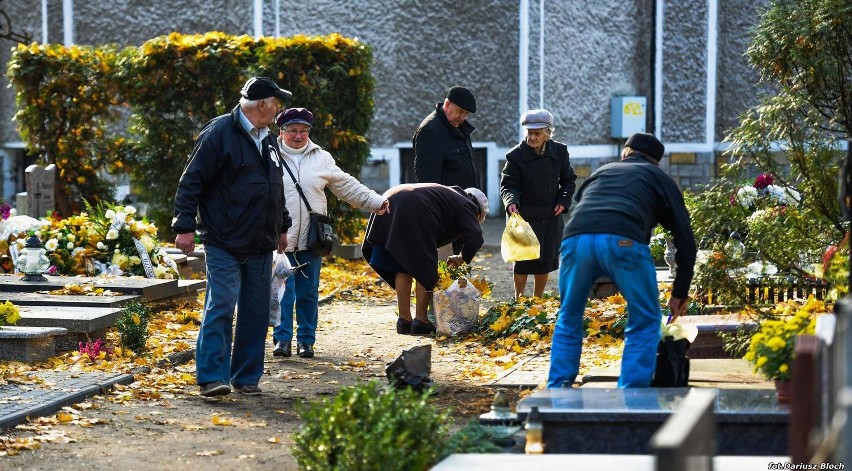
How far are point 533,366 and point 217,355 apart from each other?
2.05 m

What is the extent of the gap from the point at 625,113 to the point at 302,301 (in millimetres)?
14468

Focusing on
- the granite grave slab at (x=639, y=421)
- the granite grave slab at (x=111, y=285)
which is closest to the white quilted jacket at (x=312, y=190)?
the granite grave slab at (x=111, y=285)

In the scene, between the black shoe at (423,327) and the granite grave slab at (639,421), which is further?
the black shoe at (423,327)

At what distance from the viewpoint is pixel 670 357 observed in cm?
668

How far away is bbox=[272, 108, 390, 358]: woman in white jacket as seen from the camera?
29.4 feet

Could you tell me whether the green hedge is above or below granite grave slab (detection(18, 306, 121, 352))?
above

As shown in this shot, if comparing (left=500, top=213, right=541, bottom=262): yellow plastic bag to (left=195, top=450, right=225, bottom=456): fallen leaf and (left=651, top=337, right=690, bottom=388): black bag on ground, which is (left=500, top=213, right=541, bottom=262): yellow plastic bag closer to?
(left=651, top=337, right=690, bottom=388): black bag on ground

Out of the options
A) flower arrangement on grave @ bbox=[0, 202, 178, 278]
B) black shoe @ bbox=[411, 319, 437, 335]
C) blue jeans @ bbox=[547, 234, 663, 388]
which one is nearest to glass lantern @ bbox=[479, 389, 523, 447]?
blue jeans @ bbox=[547, 234, 663, 388]

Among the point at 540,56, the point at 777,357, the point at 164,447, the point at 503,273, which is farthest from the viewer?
the point at 540,56

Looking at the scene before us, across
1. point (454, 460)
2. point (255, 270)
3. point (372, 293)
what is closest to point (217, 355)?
point (255, 270)

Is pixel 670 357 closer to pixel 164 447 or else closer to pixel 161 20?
pixel 164 447

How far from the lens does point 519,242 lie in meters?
10.4

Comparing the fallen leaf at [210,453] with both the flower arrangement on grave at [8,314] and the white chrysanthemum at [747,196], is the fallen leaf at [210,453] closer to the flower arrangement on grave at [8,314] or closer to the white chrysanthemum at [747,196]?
the flower arrangement on grave at [8,314]

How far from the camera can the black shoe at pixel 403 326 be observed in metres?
10.3
